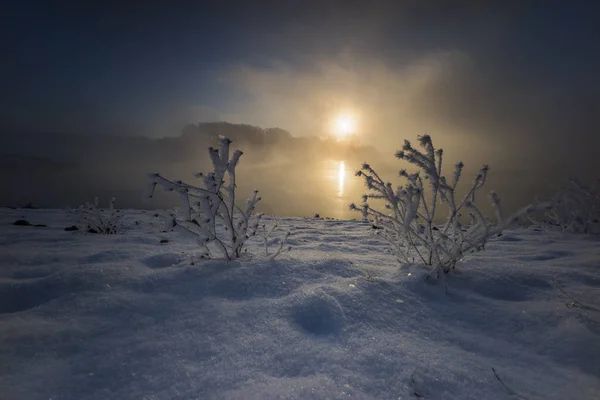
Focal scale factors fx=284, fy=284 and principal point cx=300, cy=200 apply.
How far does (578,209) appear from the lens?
5094 mm

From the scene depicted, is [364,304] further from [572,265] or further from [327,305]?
[572,265]

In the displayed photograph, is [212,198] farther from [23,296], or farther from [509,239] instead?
[509,239]

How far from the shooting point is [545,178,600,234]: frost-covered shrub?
4.89m

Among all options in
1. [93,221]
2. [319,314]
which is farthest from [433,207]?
[93,221]

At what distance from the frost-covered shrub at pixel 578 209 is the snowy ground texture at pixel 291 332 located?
3.73 m

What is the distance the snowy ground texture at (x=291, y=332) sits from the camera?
1.01m

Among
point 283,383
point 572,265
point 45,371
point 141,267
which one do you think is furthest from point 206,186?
point 572,265

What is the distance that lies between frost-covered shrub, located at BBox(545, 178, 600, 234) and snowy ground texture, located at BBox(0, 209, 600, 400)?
373 cm

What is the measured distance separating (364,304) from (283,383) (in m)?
0.76

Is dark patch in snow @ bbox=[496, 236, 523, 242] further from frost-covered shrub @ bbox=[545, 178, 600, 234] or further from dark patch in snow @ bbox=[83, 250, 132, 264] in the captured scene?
dark patch in snow @ bbox=[83, 250, 132, 264]

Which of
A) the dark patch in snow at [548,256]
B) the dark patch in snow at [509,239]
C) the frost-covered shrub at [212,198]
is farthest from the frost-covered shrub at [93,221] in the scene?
the dark patch in snow at [509,239]

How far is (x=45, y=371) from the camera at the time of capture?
40.2 inches

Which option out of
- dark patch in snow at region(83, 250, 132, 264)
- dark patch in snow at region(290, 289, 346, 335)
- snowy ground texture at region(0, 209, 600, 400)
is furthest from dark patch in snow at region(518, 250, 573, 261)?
dark patch in snow at region(83, 250, 132, 264)

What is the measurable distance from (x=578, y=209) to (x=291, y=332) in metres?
6.30
